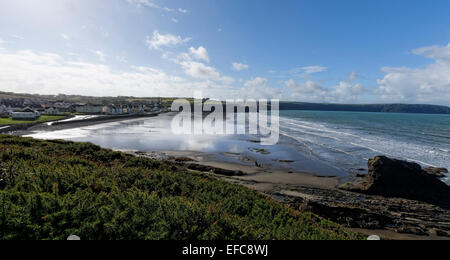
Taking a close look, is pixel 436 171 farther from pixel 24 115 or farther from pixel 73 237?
pixel 24 115

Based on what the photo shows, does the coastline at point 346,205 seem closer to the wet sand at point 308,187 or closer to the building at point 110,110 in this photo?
the wet sand at point 308,187

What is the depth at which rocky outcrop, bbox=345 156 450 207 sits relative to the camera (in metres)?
20.2

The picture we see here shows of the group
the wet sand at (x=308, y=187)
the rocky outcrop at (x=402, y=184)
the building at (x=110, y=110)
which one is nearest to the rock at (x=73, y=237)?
the wet sand at (x=308, y=187)

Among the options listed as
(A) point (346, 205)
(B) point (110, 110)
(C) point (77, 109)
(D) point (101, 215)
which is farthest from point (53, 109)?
(A) point (346, 205)

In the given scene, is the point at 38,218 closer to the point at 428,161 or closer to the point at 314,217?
the point at 314,217

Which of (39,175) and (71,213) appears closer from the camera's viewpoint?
(71,213)

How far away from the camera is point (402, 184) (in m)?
21.4

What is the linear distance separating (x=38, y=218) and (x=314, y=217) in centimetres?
1318

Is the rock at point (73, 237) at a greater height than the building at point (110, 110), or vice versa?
the building at point (110, 110)

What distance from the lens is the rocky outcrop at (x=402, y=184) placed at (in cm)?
2016

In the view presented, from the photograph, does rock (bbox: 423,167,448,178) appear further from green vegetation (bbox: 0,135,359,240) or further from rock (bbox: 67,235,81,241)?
rock (bbox: 67,235,81,241)

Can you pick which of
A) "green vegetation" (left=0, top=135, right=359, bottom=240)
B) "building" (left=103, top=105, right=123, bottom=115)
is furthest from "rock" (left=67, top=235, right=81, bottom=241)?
"building" (left=103, top=105, right=123, bottom=115)
